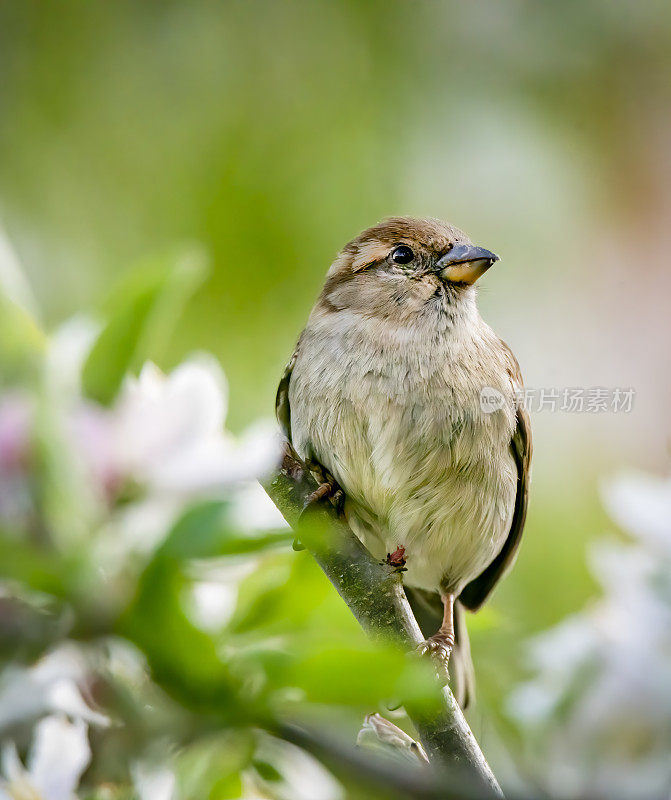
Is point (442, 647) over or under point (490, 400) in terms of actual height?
under

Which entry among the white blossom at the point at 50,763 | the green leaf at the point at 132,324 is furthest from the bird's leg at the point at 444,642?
the green leaf at the point at 132,324

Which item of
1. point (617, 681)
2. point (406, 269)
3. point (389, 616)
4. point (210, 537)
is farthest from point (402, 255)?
point (210, 537)

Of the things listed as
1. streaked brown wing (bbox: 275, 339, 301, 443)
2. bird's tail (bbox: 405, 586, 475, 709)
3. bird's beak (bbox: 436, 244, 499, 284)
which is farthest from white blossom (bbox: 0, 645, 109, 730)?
bird's beak (bbox: 436, 244, 499, 284)

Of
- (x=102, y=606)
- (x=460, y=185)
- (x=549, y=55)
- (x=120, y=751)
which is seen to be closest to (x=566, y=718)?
(x=120, y=751)

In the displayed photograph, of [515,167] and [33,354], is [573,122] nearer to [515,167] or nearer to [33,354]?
[515,167]

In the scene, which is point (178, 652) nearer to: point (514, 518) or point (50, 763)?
point (50, 763)

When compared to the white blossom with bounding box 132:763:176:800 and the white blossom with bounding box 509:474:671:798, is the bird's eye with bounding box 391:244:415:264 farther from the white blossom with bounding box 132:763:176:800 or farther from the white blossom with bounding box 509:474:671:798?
the white blossom with bounding box 132:763:176:800
